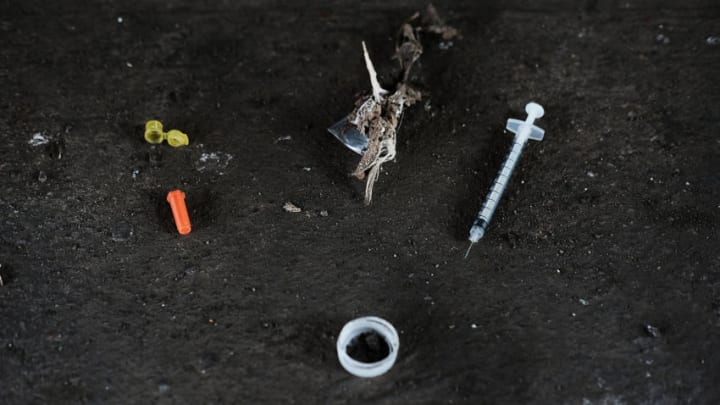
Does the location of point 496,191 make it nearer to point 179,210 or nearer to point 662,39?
point 179,210

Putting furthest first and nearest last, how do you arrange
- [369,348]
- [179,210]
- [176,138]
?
[176,138]
[179,210]
[369,348]

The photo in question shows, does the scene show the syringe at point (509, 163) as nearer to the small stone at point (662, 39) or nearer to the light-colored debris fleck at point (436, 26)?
the light-colored debris fleck at point (436, 26)

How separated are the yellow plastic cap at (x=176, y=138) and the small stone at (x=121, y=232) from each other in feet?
1.36

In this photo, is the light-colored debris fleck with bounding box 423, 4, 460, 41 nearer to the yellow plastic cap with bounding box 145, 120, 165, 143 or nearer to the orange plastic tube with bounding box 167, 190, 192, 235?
the yellow plastic cap with bounding box 145, 120, 165, 143

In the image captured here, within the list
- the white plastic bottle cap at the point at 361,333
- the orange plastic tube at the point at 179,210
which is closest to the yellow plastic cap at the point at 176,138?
the orange plastic tube at the point at 179,210

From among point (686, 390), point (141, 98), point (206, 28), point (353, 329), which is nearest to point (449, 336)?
point (353, 329)

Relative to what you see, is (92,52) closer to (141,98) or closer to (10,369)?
(141,98)

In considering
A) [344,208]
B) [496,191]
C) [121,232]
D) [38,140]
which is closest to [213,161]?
[121,232]

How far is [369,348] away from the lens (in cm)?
223

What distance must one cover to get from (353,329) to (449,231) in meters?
0.58

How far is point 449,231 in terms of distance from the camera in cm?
255

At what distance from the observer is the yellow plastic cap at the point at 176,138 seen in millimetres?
2744

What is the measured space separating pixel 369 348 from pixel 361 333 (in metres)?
0.06

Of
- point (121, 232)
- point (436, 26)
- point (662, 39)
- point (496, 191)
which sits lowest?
point (121, 232)
